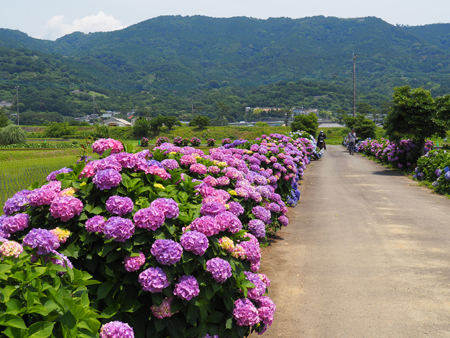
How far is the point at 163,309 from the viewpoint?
3.00 m

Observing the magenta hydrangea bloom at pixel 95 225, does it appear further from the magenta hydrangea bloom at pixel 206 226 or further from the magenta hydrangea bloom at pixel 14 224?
the magenta hydrangea bloom at pixel 206 226

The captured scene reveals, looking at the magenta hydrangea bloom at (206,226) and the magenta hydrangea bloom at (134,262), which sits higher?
the magenta hydrangea bloom at (206,226)

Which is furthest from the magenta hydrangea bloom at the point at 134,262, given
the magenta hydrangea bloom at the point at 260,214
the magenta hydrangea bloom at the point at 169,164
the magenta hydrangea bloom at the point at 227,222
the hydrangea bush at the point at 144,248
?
the magenta hydrangea bloom at the point at 260,214

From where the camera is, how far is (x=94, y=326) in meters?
2.53

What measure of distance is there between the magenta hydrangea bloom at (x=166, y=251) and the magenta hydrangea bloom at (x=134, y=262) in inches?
4.3

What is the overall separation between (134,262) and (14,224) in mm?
1029

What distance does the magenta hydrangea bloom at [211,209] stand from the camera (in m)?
3.59

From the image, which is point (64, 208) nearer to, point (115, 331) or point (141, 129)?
point (115, 331)

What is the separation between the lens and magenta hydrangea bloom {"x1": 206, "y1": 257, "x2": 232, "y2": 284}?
3.06 metres

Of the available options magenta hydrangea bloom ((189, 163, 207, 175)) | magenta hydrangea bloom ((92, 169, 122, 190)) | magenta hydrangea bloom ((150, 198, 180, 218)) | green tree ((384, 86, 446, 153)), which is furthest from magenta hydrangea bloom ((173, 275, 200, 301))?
green tree ((384, 86, 446, 153))

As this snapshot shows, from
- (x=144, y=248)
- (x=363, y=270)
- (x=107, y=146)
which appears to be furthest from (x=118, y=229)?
(x=363, y=270)

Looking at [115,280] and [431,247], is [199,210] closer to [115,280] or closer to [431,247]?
[115,280]

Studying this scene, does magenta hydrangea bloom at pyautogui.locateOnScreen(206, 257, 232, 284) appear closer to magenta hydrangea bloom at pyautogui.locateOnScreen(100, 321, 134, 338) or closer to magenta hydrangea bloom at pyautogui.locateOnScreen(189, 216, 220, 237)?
magenta hydrangea bloom at pyautogui.locateOnScreen(189, 216, 220, 237)

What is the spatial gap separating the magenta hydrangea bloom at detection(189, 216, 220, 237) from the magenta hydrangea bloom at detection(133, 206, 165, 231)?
29cm
